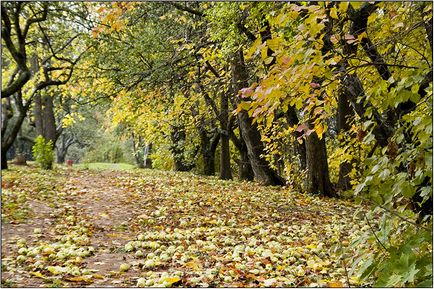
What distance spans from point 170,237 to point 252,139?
758cm

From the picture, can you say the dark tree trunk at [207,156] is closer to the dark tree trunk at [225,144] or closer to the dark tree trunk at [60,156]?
the dark tree trunk at [225,144]

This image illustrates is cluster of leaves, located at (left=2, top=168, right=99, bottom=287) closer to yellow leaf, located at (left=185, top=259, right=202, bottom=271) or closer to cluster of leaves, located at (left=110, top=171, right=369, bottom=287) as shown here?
cluster of leaves, located at (left=110, top=171, right=369, bottom=287)

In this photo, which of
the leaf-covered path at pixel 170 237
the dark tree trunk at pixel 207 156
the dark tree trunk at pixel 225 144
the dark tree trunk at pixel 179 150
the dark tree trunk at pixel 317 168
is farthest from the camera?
the dark tree trunk at pixel 179 150

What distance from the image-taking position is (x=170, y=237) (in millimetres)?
6449

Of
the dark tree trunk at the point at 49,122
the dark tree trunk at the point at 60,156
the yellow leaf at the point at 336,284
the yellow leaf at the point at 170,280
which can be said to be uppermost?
the dark tree trunk at the point at 49,122

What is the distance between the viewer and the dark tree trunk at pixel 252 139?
12.4 meters

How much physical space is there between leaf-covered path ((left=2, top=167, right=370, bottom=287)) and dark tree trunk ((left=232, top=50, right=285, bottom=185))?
2.32m

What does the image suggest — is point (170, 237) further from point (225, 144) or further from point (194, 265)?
point (225, 144)

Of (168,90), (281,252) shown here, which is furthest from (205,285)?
(168,90)

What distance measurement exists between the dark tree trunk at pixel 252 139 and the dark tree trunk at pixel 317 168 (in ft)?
7.26

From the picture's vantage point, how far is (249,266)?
497 centimetres

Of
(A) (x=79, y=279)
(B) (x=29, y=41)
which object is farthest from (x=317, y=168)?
(B) (x=29, y=41)

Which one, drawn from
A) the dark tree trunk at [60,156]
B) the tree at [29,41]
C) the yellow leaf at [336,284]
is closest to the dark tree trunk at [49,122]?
the tree at [29,41]

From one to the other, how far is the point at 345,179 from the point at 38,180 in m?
9.11
